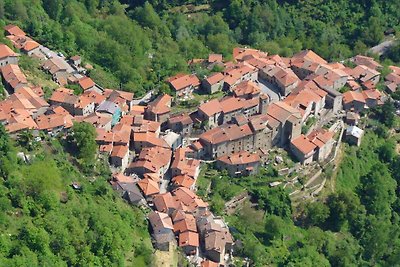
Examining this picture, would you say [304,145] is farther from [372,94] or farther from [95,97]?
[95,97]

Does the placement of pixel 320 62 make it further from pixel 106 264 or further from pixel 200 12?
pixel 106 264

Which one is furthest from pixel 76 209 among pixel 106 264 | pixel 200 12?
pixel 200 12

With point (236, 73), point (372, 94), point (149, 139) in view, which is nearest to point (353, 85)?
point (372, 94)

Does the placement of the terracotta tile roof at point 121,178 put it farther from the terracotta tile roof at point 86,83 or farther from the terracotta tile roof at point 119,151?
the terracotta tile roof at point 86,83

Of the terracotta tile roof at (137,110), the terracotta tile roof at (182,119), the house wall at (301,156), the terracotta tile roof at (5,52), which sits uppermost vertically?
the terracotta tile roof at (5,52)

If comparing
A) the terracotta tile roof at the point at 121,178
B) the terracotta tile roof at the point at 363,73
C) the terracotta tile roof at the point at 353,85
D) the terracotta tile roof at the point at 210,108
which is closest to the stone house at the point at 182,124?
the terracotta tile roof at the point at 210,108

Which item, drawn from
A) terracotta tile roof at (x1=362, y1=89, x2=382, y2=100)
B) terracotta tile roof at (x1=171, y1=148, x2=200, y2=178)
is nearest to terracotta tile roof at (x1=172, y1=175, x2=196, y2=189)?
terracotta tile roof at (x1=171, y1=148, x2=200, y2=178)

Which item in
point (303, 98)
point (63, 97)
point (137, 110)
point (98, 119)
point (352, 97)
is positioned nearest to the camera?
point (98, 119)
